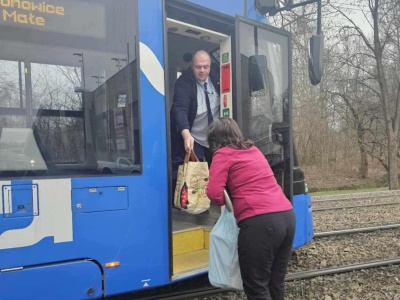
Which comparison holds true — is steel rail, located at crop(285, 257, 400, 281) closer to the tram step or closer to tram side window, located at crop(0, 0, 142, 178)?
the tram step

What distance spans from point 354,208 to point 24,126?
9.19 m

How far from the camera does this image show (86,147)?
309cm

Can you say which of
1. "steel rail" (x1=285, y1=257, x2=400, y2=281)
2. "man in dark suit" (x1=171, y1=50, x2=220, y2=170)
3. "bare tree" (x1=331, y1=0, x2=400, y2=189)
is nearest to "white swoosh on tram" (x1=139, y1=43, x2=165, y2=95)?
"man in dark suit" (x1=171, y1=50, x2=220, y2=170)

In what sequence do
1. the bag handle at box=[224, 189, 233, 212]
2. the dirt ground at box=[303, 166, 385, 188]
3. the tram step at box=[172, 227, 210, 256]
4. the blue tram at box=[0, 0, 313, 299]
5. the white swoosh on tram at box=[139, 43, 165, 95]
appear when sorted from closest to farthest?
the blue tram at box=[0, 0, 313, 299] → the bag handle at box=[224, 189, 233, 212] → the white swoosh on tram at box=[139, 43, 165, 95] → the tram step at box=[172, 227, 210, 256] → the dirt ground at box=[303, 166, 385, 188]

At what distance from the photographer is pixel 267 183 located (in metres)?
2.93

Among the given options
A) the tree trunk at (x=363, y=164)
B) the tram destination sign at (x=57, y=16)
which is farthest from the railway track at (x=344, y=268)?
the tree trunk at (x=363, y=164)

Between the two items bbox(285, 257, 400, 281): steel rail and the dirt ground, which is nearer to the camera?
bbox(285, 257, 400, 281): steel rail

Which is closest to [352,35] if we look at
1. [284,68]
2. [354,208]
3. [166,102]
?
[354,208]

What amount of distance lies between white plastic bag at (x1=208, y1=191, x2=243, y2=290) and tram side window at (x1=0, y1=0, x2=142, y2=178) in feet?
2.71

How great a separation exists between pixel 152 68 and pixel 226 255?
1.61 metres

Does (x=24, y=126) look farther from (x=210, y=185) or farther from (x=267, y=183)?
(x=267, y=183)

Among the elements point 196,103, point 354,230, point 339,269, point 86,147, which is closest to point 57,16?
point 86,147

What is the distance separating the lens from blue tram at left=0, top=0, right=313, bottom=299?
9.16 feet

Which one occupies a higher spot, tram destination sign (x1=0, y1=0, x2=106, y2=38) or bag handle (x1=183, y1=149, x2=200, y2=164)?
tram destination sign (x1=0, y1=0, x2=106, y2=38)
